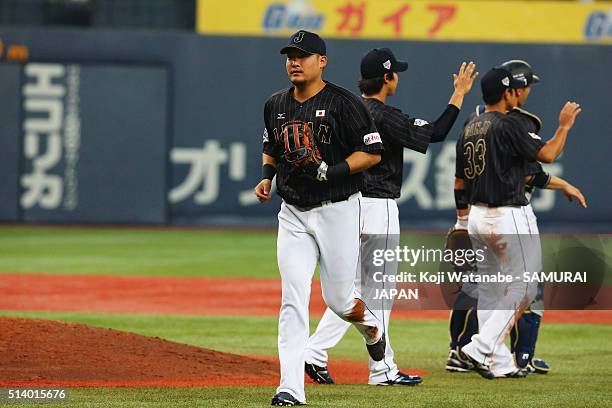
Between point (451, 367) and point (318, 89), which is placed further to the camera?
point (451, 367)

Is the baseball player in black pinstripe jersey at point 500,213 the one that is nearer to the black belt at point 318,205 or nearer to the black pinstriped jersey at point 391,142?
the black pinstriped jersey at point 391,142

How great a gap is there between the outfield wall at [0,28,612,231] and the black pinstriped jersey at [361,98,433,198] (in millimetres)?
13046

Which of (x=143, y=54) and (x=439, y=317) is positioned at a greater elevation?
(x=143, y=54)

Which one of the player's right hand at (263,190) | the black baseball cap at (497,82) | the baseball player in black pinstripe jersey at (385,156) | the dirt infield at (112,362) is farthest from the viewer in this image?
the black baseball cap at (497,82)

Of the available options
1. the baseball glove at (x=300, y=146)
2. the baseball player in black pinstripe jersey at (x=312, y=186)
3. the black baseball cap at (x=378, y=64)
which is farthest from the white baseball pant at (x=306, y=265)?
the black baseball cap at (x=378, y=64)

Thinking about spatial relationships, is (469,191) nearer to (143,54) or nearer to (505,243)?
(505,243)

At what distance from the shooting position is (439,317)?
11633 mm

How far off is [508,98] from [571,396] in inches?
82.3

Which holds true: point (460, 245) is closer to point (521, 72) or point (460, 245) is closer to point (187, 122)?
point (521, 72)

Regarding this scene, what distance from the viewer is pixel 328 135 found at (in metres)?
6.49

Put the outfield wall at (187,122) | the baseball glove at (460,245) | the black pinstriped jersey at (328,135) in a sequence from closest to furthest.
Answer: the black pinstriped jersey at (328,135), the baseball glove at (460,245), the outfield wall at (187,122)

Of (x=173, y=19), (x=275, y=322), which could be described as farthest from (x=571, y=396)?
(x=173, y=19)

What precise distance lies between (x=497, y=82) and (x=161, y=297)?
5.61m

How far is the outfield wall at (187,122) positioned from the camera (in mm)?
20391
